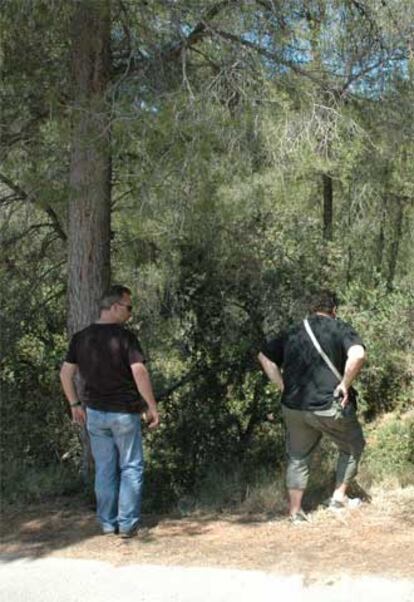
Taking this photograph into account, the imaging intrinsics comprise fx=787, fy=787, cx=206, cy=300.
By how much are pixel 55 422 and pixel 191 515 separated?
2791mm

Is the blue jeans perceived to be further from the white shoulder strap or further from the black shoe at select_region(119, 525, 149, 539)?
the white shoulder strap

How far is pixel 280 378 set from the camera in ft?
19.9

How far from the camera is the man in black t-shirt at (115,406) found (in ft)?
18.6

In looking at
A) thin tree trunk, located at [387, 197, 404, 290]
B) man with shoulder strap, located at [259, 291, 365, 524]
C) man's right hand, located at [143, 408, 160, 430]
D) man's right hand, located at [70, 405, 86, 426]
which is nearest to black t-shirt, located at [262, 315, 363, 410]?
man with shoulder strap, located at [259, 291, 365, 524]

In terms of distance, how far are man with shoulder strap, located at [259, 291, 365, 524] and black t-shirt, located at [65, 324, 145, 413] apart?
109 cm

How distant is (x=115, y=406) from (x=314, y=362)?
151cm

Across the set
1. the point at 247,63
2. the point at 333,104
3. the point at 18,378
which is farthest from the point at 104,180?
the point at 18,378

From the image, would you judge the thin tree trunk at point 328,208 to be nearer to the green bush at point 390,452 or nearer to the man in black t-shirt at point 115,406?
the green bush at point 390,452

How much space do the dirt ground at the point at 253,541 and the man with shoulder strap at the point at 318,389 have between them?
1.02 ft

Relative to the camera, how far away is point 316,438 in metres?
6.05

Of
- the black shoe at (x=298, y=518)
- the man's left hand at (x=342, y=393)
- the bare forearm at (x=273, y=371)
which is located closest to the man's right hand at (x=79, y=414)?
the bare forearm at (x=273, y=371)

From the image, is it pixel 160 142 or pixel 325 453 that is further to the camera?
pixel 325 453

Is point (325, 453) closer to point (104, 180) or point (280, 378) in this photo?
point (280, 378)

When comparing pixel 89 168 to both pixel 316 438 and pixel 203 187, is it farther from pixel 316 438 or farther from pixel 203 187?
pixel 316 438
